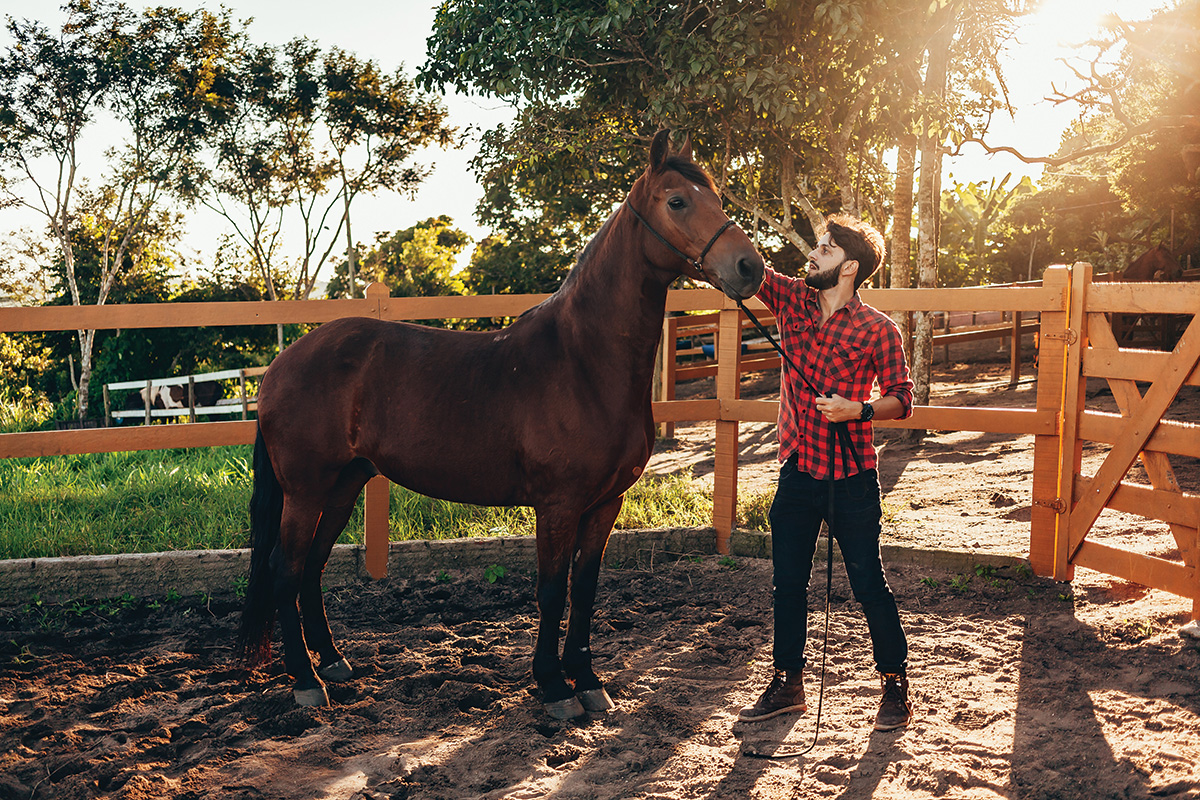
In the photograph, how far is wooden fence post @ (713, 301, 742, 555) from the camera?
4.93m

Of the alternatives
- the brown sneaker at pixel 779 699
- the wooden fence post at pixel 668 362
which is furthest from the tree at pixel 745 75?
the brown sneaker at pixel 779 699

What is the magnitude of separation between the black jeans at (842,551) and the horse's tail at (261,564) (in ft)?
6.68

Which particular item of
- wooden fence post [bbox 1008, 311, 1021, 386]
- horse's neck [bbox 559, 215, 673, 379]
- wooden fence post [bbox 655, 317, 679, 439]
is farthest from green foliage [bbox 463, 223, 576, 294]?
horse's neck [bbox 559, 215, 673, 379]

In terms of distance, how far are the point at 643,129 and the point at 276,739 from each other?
9.62 meters

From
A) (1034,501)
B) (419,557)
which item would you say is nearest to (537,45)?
(419,557)

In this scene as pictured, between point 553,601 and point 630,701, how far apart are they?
50 centimetres

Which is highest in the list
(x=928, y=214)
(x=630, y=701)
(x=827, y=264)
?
(x=928, y=214)

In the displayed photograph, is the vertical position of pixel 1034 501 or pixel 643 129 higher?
pixel 643 129

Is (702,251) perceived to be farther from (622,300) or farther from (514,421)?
(514,421)

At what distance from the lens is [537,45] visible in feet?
31.6

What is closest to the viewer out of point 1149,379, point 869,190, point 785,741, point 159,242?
point 785,741

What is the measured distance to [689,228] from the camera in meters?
2.78

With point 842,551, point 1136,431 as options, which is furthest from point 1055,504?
point 842,551

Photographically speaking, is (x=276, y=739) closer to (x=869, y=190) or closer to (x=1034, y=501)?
(x=1034, y=501)
